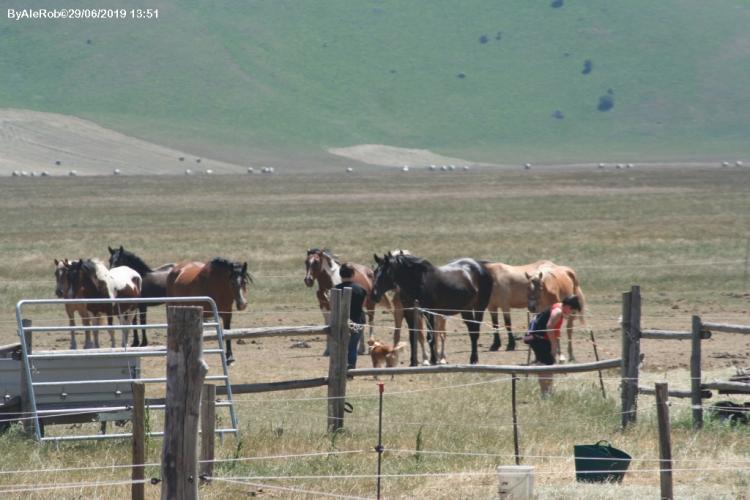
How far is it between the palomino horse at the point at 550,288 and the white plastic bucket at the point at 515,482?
9972 millimetres

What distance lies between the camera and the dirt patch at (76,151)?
150m

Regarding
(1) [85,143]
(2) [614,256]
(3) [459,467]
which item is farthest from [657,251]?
(1) [85,143]

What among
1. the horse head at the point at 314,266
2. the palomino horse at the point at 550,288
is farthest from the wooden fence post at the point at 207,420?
the horse head at the point at 314,266

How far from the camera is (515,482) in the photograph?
933cm

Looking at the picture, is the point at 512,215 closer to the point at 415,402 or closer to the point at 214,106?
the point at 415,402

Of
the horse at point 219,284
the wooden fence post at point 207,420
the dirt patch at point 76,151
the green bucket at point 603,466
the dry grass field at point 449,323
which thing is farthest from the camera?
the dirt patch at point 76,151

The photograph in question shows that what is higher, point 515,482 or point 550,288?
point 550,288

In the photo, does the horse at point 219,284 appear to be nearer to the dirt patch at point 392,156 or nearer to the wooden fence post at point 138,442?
the wooden fence post at point 138,442

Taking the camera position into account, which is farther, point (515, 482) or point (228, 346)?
point (228, 346)

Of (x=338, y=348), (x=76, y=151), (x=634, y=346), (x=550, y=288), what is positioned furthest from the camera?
(x=76, y=151)

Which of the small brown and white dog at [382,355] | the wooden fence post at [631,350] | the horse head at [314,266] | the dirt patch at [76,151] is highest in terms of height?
the dirt patch at [76,151]

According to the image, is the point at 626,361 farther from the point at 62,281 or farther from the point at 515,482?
the point at 62,281

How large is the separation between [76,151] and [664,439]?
157 m

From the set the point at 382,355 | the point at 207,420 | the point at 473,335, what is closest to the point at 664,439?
the point at 207,420
